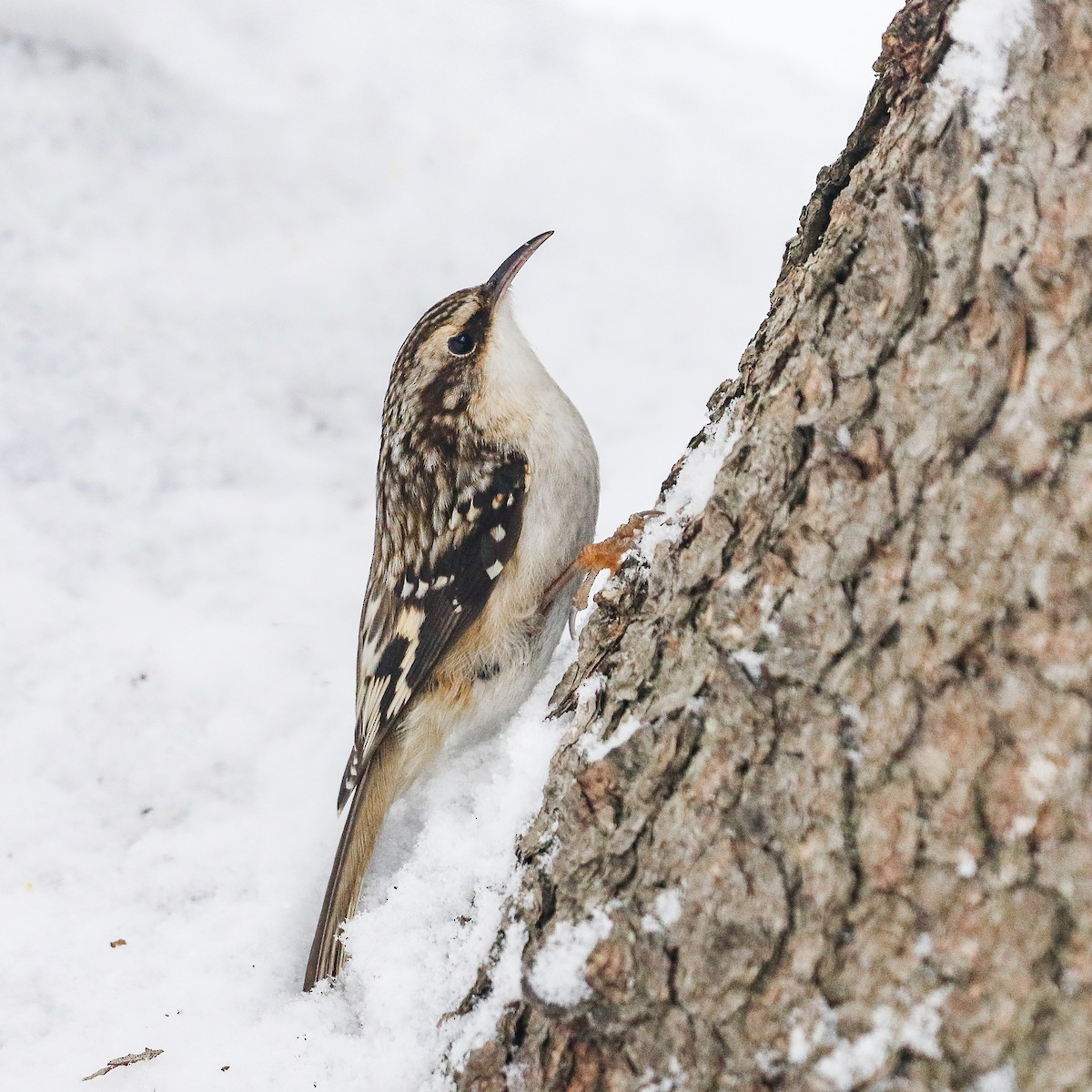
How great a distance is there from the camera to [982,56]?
1.12 meters

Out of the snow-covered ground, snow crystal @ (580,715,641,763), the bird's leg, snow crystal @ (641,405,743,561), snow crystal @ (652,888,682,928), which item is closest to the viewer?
snow crystal @ (652,888,682,928)

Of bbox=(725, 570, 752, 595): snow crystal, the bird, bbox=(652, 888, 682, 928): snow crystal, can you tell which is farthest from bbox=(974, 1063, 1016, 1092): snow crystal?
the bird

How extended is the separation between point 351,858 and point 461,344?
4.23 ft

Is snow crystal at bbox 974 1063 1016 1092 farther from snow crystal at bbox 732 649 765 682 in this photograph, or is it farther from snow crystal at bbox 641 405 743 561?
snow crystal at bbox 641 405 743 561

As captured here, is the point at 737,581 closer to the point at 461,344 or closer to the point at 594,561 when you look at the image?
the point at 594,561

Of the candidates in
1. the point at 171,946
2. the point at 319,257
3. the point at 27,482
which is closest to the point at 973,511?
the point at 171,946

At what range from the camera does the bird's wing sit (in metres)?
2.32

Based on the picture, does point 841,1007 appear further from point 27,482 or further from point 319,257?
point 319,257

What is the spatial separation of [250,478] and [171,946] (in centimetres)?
153

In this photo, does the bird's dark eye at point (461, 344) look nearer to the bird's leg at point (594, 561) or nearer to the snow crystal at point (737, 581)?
the bird's leg at point (594, 561)

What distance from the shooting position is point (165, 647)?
257 cm

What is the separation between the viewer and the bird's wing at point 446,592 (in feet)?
7.63

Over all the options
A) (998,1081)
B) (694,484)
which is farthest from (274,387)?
(998,1081)

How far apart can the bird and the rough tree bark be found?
1101 mm
